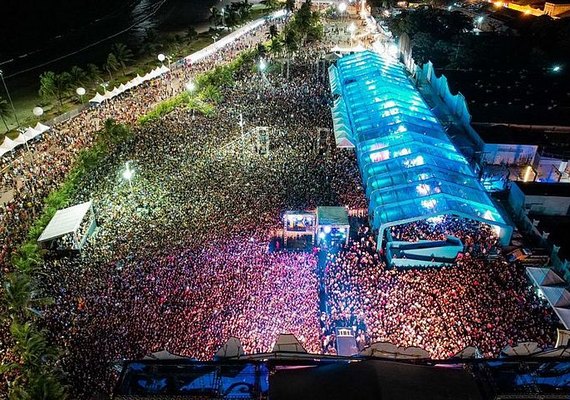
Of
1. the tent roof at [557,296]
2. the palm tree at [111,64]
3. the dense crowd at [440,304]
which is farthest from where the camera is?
the palm tree at [111,64]

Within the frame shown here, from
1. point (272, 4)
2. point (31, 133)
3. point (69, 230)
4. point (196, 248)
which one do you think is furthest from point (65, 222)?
point (272, 4)

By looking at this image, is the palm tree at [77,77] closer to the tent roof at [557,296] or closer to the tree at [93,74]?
the tree at [93,74]

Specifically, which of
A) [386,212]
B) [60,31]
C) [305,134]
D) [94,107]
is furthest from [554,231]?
[60,31]

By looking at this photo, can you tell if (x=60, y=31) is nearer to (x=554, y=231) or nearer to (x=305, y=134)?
(x=305, y=134)

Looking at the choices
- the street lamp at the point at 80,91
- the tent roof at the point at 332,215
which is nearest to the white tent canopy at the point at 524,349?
the tent roof at the point at 332,215

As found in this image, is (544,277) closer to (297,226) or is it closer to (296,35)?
(297,226)

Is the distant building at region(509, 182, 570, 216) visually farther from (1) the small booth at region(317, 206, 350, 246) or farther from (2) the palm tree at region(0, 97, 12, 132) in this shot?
(2) the palm tree at region(0, 97, 12, 132)

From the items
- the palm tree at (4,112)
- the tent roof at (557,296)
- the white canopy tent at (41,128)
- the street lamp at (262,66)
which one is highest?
the street lamp at (262,66)
